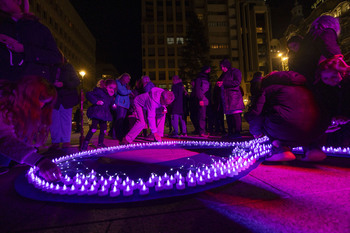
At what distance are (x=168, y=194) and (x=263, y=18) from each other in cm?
6727

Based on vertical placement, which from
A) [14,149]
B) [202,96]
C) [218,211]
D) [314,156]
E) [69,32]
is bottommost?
[218,211]

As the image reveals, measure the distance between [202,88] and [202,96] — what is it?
299 millimetres

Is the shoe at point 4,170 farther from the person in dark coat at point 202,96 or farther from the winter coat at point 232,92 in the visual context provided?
the person in dark coat at point 202,96

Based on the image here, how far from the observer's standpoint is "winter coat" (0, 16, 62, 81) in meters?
3.26

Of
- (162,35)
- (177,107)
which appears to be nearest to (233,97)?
(177,107)

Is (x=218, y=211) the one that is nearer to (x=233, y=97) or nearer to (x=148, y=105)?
(x=148, y=105)

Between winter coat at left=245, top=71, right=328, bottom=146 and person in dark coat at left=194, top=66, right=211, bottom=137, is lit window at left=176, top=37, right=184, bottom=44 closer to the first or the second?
person in dark coat at left=194, top=66, right=211, bottom=137

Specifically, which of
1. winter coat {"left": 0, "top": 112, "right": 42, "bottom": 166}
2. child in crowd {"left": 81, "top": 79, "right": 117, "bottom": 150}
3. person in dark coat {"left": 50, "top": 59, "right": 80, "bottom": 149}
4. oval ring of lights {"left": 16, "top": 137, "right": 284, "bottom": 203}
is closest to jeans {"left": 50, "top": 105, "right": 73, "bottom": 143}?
person in dark coat {"left": 50, "top": 59, "right": 80, "bottom": 149}

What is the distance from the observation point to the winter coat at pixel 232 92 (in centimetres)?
574

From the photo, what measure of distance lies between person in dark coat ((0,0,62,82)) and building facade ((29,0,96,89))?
37.3 m

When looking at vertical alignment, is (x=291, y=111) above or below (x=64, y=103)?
below

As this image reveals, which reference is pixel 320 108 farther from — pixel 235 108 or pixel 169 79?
pixel 169 79

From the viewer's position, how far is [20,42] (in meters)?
3.39

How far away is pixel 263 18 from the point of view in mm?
58406
